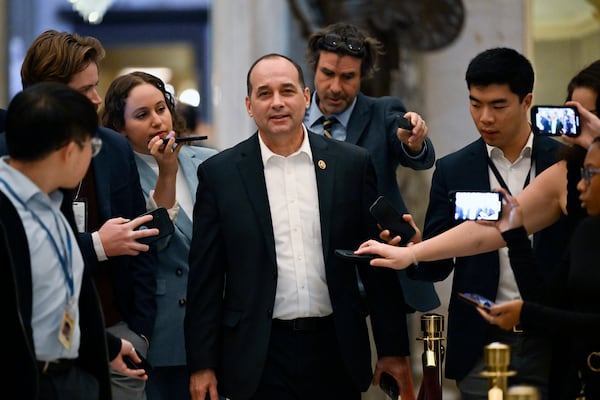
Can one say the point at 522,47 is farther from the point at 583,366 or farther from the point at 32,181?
the point at 32,181

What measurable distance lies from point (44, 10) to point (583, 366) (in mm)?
18152

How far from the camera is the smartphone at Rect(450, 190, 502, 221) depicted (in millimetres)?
4617

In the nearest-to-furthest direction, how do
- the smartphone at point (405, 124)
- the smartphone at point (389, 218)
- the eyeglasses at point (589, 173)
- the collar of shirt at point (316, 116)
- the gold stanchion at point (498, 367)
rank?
the gold stanchion at point (498, 367), the eyeglasses at point (589, 173), the smartphone at point (389, 218), the smartphone at point (405, 124), the collar of shirt at point (316, 116)

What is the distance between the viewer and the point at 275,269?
5.04m

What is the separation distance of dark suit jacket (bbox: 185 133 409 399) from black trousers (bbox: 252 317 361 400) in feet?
0.22

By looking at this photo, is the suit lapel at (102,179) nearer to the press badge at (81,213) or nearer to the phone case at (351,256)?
the press badge at (81,213)

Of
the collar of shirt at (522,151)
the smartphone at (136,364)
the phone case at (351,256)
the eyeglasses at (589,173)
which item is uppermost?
the collar of shirt at (522,151)

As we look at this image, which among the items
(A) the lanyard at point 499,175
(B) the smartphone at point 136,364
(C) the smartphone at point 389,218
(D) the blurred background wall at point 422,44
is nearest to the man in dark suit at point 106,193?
(B) the smartphone at point 136,364

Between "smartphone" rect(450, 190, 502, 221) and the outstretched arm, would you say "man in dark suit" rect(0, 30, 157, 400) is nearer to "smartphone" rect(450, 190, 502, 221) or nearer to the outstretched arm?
the outstretched arm

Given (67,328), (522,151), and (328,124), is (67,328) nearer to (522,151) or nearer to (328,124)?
(522,151)

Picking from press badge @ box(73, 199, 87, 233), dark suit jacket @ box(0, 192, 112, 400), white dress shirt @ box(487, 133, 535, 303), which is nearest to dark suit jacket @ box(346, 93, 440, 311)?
white dress shirt @ box(487, 133, 535, 303)

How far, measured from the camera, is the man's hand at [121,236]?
5.04 meters

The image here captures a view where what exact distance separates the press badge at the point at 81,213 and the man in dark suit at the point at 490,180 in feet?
4.48

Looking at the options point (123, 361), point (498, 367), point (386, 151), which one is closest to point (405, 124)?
point (386, 151)
